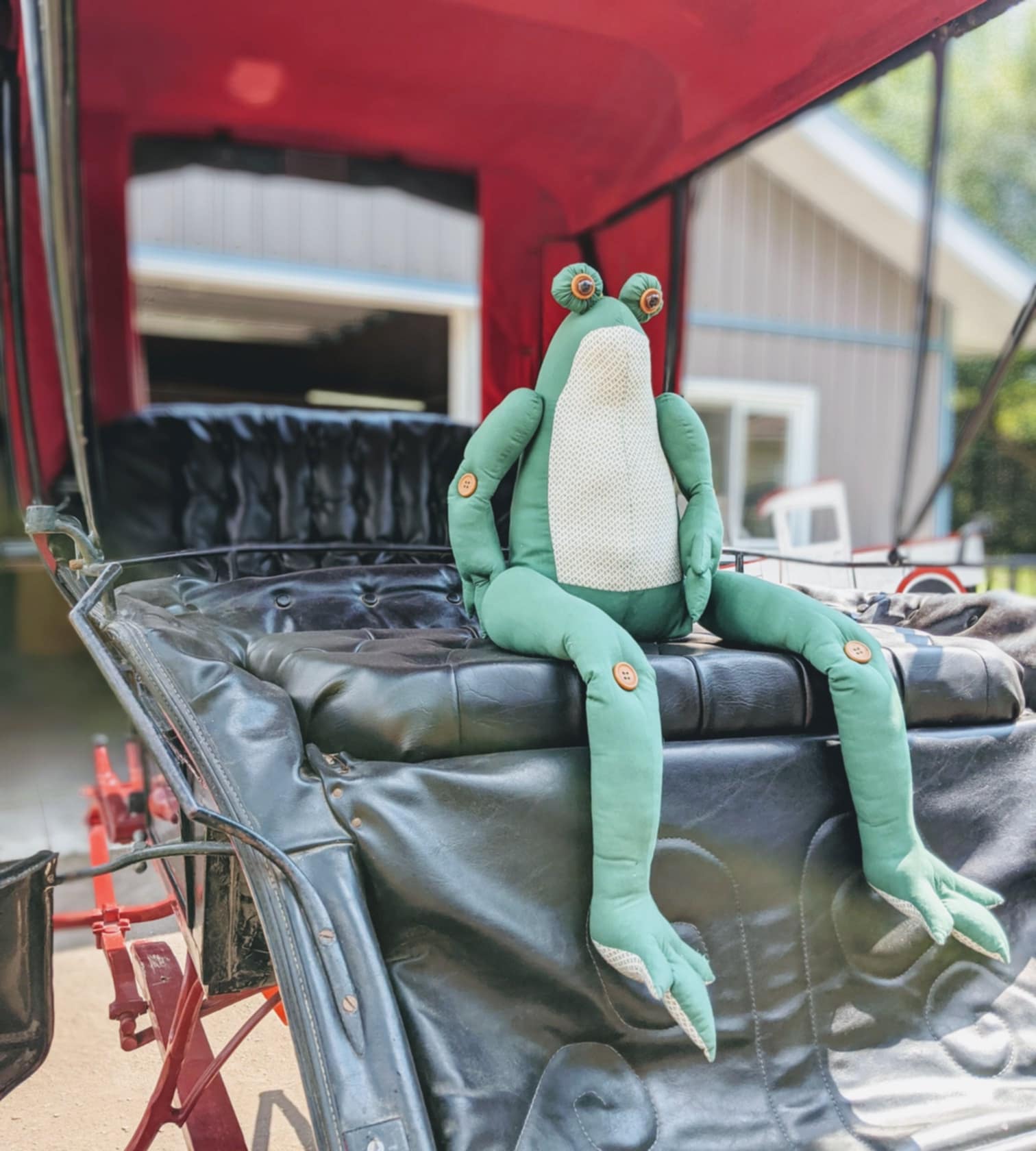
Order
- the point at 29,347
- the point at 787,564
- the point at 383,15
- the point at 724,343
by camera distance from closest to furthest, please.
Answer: the point at 787,564 < the point at 383,15 < the point at 29,347 < the point at 724,343

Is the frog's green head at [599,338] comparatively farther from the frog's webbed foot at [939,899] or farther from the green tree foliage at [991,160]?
the green tree foliage at [991,160]

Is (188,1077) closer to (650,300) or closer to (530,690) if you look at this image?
(530,690)

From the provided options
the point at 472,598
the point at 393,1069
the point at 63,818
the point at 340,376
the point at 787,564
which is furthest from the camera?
the point at 340,376

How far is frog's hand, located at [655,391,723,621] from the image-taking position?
1.35m

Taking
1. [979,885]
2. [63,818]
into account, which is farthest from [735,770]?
[63,818]

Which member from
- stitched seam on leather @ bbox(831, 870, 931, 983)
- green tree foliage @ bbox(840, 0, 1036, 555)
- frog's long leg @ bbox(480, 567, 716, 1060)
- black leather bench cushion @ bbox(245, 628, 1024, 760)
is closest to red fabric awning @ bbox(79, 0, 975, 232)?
black leather bench cushion @ bbox(245, 628, 1024, 760)

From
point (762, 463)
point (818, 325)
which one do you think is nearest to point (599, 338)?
point (762, 463)

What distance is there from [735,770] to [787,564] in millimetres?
504

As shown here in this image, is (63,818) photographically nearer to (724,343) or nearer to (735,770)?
(735,770)

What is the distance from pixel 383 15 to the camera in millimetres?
2113

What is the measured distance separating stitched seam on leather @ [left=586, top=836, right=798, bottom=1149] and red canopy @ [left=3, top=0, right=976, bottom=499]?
2.23 ft

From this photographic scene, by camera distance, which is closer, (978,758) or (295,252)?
(978,758)

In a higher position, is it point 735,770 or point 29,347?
point 29,347

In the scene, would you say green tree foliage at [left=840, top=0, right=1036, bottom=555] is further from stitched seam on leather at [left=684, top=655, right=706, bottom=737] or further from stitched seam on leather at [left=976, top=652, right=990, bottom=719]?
stitched seam on leather at [left=684, top=655, right=706, bottom=737]
